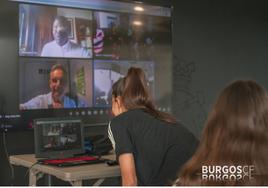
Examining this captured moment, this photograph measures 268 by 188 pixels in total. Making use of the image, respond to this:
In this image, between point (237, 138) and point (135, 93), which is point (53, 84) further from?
point (237, 138)

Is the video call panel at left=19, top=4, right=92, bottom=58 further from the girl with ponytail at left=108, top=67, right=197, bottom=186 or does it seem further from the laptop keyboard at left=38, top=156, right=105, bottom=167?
the girl with ponytail at left=108, top=67, right=197, bottom=186

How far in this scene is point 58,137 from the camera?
3004 mm

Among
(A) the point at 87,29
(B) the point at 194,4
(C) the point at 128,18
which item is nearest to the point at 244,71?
(B) the point at 194,4

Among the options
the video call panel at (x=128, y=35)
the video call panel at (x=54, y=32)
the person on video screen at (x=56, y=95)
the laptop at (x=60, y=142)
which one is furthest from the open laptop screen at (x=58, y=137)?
the video call panel at (x=128, y=35)

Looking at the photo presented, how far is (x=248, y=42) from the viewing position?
5488 mm

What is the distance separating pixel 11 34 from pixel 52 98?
0.57 m

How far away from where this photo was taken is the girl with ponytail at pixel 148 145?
8.04 ft

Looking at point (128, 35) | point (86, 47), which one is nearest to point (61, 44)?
point (86, 47)

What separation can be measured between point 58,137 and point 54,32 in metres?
0.99

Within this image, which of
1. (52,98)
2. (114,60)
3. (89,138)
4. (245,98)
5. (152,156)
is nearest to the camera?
(245,98)

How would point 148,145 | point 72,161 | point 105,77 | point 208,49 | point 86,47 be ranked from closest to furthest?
point 148,145, point 72,161, point 86,47, point 105,77, point 208,49

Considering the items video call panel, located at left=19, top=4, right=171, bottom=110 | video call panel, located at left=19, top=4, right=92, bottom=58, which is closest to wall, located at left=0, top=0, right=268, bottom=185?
video call panel, located at left=19, top=4, right=171, bottom=110

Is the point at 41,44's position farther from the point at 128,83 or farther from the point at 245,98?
the point at 245,98

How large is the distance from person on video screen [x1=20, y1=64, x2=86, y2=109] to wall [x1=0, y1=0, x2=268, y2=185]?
124 cm
